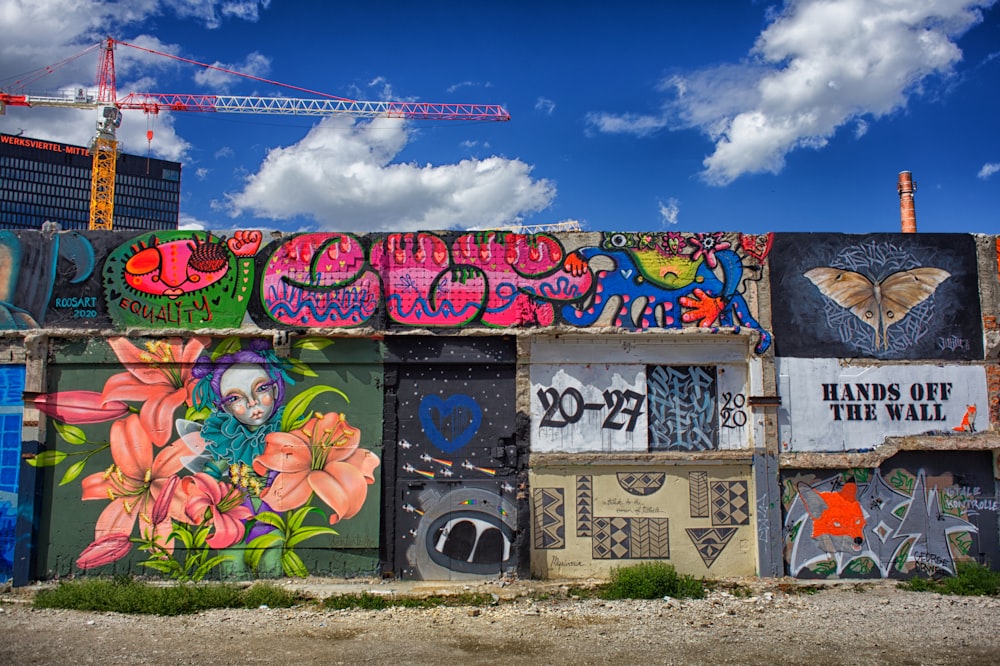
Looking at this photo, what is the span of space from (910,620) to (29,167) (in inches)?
5027

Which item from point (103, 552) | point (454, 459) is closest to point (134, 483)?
point (103, 552)

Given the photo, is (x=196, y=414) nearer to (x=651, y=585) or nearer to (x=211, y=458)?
(x=211, y=458)

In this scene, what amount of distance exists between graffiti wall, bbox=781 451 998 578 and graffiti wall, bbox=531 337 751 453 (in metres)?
1.23

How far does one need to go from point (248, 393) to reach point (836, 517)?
797cm

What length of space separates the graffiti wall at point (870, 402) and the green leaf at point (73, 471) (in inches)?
364

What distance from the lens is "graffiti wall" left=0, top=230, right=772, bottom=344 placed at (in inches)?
367

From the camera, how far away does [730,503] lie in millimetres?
9258

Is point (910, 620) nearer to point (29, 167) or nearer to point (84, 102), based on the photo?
point (84, 102)

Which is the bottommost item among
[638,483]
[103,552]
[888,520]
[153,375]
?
[103,552]

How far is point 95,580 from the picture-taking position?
28.3ft

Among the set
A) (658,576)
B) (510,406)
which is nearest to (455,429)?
(510,406)

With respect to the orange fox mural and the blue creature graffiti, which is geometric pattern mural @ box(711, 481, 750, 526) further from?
the blue creature graffiti

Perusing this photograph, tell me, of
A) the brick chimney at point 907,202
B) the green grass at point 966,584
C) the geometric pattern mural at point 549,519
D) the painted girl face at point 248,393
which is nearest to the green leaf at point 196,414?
the painted girl face at point 248,393

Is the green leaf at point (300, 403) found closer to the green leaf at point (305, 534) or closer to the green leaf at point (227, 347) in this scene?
the green leaf at point (227, 347)
